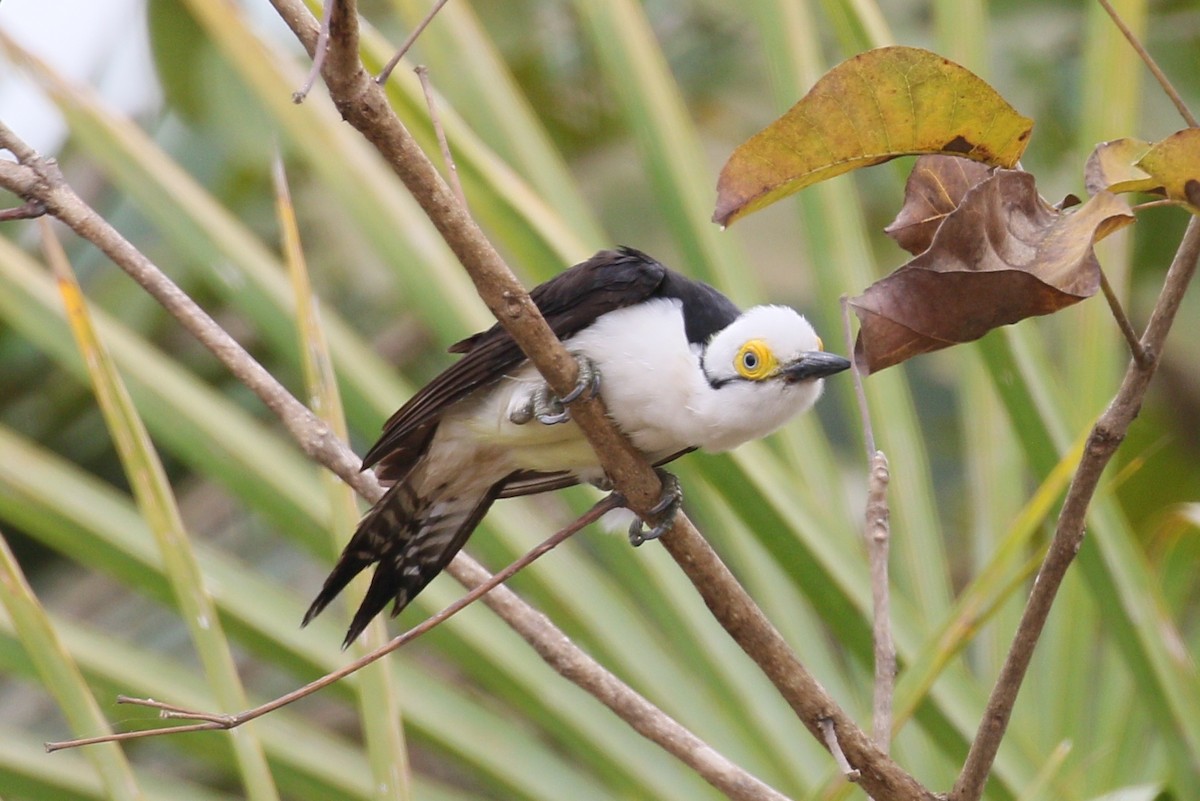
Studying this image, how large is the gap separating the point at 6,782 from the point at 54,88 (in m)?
1.06

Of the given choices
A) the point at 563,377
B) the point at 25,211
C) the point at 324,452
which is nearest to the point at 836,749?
the point at 563,377

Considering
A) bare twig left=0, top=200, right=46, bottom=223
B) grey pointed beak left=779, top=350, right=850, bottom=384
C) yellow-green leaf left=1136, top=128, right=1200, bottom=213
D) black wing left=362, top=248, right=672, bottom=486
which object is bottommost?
grey pointed beak left=779, top=350, right=850, bottom=384

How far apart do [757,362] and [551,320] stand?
1.13ft

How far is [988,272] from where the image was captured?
0.95m

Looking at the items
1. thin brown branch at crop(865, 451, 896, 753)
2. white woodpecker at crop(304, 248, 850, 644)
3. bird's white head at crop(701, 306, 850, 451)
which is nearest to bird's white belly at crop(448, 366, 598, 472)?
white woodpecker at crop(304, 248, 850, 644)

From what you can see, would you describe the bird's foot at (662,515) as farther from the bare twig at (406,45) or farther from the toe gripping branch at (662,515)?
the bare twig at (406,45)

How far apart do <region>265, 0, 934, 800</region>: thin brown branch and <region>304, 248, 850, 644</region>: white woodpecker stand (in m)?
0.23

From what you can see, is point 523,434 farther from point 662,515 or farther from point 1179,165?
point 1179,165

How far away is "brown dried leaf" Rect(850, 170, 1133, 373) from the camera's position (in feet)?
3.07

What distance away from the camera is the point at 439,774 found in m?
3.64

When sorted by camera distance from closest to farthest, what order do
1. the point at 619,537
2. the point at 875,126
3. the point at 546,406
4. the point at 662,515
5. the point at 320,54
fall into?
the point at 320,54, the point at 875,126, the point at 662,515, the point at 546,406, the point at 619,537

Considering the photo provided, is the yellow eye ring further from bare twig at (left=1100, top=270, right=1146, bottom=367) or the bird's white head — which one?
bare twig at (left=1100, top=270, right=1146, bottom=367)

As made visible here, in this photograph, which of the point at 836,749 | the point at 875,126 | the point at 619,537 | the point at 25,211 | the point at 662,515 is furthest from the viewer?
the point at 619,537

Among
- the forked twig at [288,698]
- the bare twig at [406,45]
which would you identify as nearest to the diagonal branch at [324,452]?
the forked twig at [288,698]
